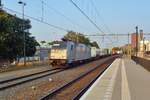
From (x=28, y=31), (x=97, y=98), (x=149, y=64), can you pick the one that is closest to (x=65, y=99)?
(x=97, y=98)

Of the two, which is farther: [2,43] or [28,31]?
[28,31]

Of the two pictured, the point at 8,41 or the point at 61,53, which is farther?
the point at 8,41

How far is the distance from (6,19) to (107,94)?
50764 millimetres


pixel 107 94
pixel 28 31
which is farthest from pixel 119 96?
pixel 28 31

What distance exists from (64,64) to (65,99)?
1137 inches

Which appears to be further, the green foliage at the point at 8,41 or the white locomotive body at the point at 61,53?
the green foliage at the point at 8,41

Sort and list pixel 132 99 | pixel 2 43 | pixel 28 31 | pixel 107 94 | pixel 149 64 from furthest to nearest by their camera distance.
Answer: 1. pixel 28 31
2. pixel 2 43
3. pixel 149 64
4. pixel 107 94
5. pixel 132 99

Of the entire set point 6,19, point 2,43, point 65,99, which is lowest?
point 65,99

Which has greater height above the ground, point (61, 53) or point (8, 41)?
point (8, 41)

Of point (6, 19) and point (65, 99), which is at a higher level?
point (6, 19)

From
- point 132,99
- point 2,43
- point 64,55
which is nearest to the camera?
point 132,99

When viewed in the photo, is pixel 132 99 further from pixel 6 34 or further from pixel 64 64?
pixel 6 34

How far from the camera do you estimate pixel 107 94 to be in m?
18.2

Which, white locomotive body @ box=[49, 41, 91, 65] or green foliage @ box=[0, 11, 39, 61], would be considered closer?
white locomotive body @ box=[49, 41, 91, 65]
